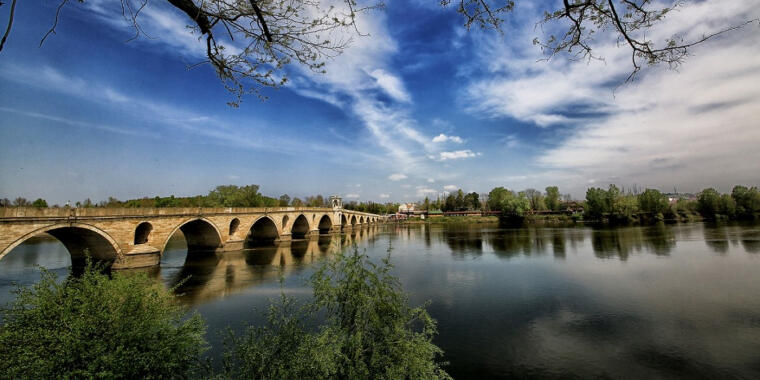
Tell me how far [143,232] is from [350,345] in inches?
1011

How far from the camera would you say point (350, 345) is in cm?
598

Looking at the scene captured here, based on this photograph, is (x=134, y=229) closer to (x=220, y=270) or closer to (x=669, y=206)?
(x=220, y=270)

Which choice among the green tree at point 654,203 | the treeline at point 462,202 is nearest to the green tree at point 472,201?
the treeline at point 462,202

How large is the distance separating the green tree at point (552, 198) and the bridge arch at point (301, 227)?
87.2 metres

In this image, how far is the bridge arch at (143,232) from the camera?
Result: 947 inches

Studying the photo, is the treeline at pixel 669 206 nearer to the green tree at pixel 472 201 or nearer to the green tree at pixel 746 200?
the green tree at pixel 746 200

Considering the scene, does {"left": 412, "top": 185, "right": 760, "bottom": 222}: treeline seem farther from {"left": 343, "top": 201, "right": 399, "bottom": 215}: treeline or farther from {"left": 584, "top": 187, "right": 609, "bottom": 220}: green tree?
{"left": 343, "top": 201, "right": 399, "bottom": 215}: treeline

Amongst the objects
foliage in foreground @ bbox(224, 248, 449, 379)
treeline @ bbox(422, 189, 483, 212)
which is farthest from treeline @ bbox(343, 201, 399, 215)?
foliage in foreground @ bbox(224, 248, 449, 379)

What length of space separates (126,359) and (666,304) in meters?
18.7

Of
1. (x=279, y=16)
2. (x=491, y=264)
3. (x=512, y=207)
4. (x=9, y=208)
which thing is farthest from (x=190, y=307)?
(x=512, y=207)

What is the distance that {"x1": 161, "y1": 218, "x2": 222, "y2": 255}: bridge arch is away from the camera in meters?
30.6

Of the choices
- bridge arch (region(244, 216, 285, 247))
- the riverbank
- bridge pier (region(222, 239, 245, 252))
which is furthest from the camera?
the riverbank

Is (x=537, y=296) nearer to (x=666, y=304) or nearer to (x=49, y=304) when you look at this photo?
(x=666, y=304)

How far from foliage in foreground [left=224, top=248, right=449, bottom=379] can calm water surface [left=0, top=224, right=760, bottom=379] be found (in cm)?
104
